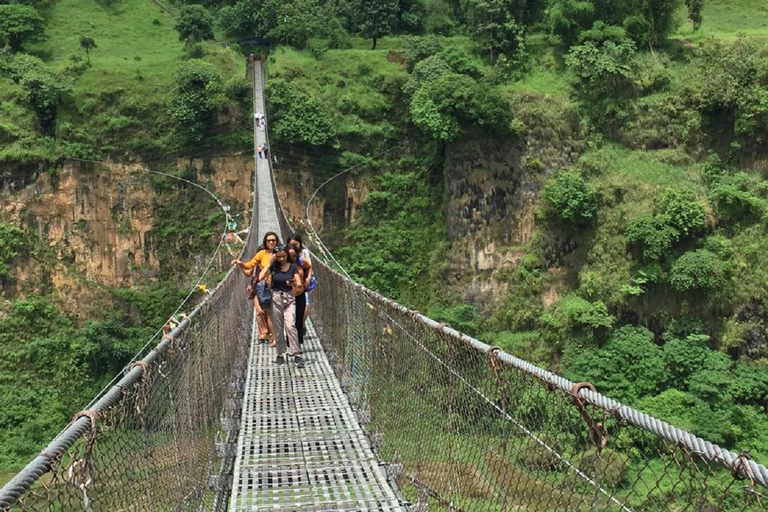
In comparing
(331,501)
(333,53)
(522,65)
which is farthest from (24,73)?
(331,501)

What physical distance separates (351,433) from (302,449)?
36cm

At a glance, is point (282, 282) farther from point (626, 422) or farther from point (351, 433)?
point (626, 422)

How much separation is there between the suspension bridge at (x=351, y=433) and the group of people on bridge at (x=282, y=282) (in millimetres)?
350

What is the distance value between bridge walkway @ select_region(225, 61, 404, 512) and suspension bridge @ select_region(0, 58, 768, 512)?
1cm

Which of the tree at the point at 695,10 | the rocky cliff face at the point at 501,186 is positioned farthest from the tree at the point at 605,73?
the tree at the point at 695,10

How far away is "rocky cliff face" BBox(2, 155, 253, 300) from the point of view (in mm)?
15227

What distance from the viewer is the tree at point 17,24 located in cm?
2020

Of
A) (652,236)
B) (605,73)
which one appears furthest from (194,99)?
(652,236)

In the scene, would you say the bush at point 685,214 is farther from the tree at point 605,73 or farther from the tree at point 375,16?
the tree at point 375,16

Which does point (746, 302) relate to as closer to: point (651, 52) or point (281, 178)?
point (651, 52)

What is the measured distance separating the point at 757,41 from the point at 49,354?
1701 cm

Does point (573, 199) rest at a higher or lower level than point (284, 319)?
higher

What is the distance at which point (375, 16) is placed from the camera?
22.2m

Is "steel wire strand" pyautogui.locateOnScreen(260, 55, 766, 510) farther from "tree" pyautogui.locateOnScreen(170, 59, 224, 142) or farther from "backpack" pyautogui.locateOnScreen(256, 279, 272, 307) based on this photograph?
"tree" pyautogui.locateOnScreen(170, 59, 224, 142)
